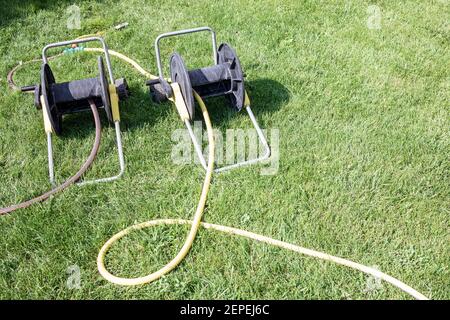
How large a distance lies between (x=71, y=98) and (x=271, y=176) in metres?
1.83

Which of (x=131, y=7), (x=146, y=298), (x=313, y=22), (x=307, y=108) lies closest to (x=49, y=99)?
(x=146, y=298)

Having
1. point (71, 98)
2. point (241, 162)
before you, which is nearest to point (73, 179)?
point (71, 98)

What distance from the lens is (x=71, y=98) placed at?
3.46m

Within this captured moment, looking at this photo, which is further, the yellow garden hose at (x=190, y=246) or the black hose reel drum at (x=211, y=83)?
the black hose reel drum at (x=211, y=83)

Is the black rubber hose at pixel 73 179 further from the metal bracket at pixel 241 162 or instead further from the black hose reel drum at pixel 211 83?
the metal bracket at pixel 241 162

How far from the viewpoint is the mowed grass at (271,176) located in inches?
105

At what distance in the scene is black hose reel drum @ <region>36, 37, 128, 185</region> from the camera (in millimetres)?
3324

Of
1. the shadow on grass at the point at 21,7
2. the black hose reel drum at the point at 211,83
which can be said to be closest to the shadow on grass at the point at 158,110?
the black hose reel drum at the point at 211,83

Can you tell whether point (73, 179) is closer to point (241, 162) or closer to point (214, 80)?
point (241, 162)

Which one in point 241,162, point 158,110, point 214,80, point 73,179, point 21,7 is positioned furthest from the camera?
point 21,7

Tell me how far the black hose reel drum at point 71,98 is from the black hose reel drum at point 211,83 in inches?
17.5

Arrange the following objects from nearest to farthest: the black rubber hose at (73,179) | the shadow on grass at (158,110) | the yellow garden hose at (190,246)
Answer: the yellow garden hose at (190,246), the black rubber hose at (73,179), the shadow on grass at (158,110)
